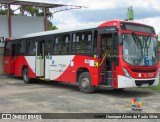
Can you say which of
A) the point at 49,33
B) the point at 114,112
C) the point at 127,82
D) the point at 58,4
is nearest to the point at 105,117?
the point at 114,112

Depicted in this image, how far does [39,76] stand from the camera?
721 inches

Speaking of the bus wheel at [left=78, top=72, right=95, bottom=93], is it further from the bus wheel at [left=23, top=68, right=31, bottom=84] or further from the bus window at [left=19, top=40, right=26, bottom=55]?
the bus window at [left=19, top=40, right=26, bottom=55]

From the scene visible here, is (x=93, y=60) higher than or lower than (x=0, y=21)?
lower

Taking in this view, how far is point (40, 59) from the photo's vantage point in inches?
719

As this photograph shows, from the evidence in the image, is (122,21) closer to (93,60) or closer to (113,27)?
(113,27)

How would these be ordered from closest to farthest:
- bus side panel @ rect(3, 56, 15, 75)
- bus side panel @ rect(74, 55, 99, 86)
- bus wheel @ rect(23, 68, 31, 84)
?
bus side panel @ rect(74, 55, 99, 86) < bus wheel @ rect(23, 68, 31, 84) < bus side panel @ rect(3, 56, 15, 75)

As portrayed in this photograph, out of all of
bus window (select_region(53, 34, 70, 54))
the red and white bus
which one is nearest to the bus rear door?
the red and white bus

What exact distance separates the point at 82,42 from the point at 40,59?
415cm

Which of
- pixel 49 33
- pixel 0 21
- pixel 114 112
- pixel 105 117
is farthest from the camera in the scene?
pixel 0 21

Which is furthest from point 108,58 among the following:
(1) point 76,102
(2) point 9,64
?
(2) point 9,64

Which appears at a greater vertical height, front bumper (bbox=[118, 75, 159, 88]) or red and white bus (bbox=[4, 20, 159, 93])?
red and white bus (bbox=[4, 20, 159, 93])

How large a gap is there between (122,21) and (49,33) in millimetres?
5223

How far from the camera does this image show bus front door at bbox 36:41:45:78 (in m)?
18.0

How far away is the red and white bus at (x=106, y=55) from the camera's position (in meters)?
13.1
